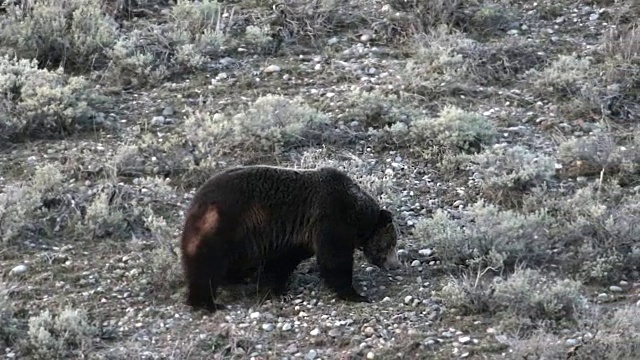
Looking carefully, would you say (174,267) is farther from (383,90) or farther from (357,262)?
(383,90)

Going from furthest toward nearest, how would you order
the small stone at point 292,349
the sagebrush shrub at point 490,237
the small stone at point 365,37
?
the small stone at point 365,37
the sagebrush shrub at point 490,237
the small stone at point 292,349

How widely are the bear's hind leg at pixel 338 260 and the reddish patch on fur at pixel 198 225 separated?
774 mm

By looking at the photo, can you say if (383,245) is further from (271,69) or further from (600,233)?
(271,69)

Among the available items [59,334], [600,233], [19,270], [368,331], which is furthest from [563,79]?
[59,334]

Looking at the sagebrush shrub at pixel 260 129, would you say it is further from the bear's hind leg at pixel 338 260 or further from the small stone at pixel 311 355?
the small stone at pixel 311 355

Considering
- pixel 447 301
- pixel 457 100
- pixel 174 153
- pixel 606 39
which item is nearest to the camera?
pixel 447 301

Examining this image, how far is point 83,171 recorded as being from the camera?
30.6ft

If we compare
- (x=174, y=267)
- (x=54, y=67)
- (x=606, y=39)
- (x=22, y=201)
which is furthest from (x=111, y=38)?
(x=606, y=39)

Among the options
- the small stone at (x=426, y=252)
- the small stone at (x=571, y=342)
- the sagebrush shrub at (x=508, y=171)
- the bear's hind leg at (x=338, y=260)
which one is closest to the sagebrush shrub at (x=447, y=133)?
the sagebrush shrub at (x=508, y=171)

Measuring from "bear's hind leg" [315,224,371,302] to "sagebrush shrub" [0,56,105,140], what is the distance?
319 cm

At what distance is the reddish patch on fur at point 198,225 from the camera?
24.9 ft

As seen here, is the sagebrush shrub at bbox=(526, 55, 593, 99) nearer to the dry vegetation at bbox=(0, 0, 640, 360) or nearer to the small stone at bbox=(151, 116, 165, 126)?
the dry vegetation at bbox=(0, 0, 640, 360)

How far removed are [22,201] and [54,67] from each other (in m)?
2.77

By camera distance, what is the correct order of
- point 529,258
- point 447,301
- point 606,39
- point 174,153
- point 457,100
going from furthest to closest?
point 606,39 → point 457,100 → point 174,153 → point 529,258 → point 447,301
